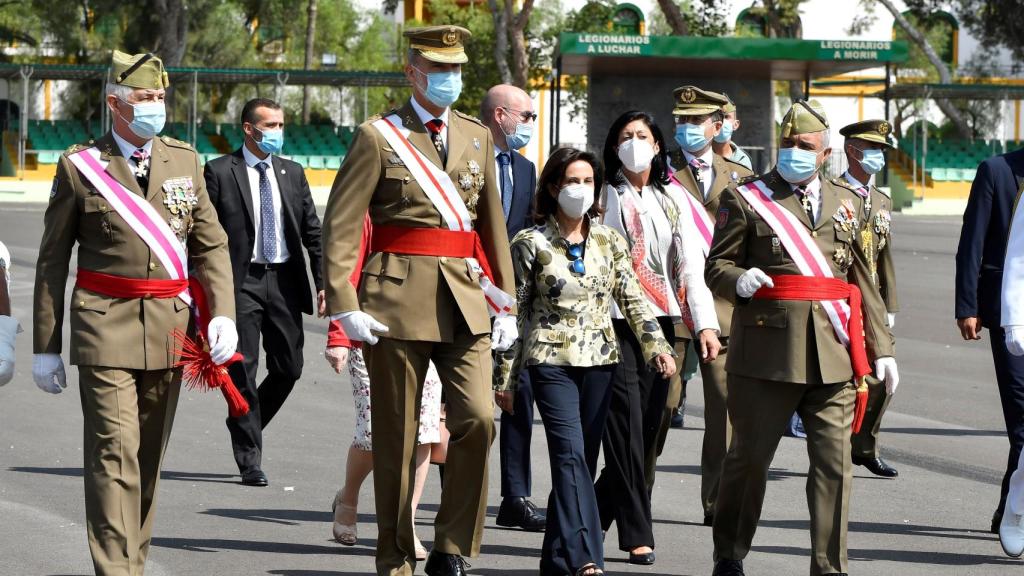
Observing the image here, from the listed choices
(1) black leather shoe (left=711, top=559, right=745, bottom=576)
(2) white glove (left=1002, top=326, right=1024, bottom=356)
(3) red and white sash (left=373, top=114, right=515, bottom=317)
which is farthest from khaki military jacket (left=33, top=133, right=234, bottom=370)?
(2) white glove (left=1002, top=326, right=1024, bottom=356)

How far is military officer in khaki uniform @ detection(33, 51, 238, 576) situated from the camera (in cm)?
602

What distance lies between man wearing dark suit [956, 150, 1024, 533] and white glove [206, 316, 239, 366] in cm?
365

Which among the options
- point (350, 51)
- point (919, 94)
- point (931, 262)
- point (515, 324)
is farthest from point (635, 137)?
point (350, 51)

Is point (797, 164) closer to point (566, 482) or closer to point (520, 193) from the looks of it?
point (566, 482)

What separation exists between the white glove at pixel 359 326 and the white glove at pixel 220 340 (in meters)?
0.43

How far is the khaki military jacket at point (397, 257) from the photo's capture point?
6.16 m

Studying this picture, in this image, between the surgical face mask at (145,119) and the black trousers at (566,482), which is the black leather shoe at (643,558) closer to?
the black trousers at (566,482)

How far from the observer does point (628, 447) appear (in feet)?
23.0

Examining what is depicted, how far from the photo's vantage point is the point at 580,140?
62.8 m

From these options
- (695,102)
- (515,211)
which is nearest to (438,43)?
(515,211)

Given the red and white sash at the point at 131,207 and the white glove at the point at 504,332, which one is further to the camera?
the white glove at the point at 504,332

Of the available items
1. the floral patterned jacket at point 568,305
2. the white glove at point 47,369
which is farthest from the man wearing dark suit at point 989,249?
the white glove at point 47,369

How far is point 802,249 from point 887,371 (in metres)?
0.59

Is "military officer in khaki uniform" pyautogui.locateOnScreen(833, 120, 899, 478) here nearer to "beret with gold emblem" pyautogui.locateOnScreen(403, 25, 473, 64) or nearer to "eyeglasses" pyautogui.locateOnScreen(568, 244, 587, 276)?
"eyeglasses" pyautogui.locateOnScreen(568, 244, 587, 276)
